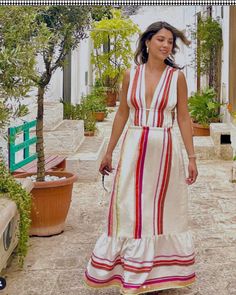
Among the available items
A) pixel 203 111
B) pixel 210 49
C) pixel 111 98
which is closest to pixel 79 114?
pixel 203 111

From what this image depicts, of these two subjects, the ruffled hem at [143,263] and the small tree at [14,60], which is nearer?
the ruffled hem at [143,263]

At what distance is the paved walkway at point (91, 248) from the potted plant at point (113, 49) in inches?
498

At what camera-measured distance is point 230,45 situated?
10750mm

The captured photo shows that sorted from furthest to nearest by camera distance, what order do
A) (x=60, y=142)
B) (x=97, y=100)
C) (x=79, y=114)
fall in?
(x=97, y=100) < (x=79, y=114) < (x=60, y=142)

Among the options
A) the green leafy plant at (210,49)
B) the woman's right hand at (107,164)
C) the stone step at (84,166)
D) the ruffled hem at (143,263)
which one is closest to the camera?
the ruffled hem at (143,263)

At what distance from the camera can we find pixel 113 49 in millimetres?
19875

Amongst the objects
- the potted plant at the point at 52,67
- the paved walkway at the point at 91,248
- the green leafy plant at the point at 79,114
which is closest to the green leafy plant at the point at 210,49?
the green leafy plant at the point at 79,114

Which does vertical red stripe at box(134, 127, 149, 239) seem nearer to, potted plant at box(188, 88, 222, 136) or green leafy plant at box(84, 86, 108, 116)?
potted plant at box(188, 88, 222, 136)

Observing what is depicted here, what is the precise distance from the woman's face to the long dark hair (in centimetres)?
3

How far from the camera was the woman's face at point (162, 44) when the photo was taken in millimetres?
3527

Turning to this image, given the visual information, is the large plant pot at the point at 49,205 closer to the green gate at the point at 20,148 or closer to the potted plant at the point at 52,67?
the potted plant at the point at 52,67

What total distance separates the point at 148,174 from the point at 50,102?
252 inches

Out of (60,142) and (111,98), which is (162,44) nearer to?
(60,142)

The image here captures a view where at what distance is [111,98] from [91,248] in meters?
15.8
